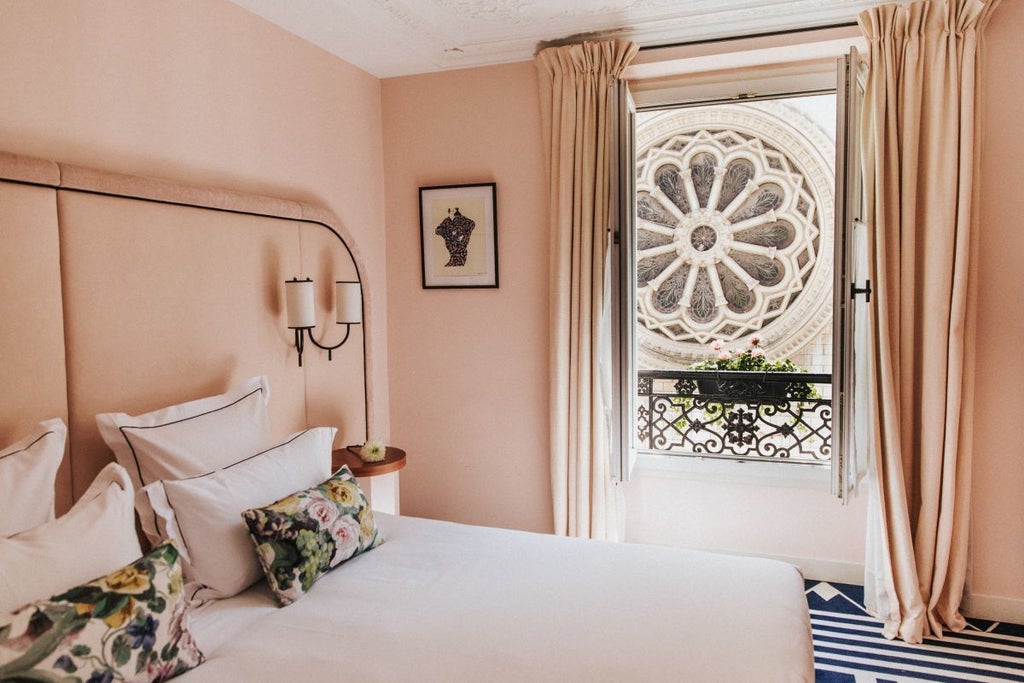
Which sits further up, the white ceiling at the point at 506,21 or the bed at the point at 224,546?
the white ceiling at the point at 506,21

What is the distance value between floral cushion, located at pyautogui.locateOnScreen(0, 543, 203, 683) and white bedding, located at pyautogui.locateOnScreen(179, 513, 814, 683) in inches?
4.9

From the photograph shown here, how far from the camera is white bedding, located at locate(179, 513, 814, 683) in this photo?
144 cm

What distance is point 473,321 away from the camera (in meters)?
3.30

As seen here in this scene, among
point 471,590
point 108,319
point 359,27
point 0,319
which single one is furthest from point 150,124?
point 471,590

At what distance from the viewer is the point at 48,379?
1683 millimetres

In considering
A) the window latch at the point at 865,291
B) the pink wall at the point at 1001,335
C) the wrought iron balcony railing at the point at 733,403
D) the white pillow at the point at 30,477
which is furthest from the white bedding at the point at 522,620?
the wrought iron balcony railing at the point at 733,403

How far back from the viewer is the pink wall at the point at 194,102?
175 centimetres

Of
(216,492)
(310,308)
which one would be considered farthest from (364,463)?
(216,492)

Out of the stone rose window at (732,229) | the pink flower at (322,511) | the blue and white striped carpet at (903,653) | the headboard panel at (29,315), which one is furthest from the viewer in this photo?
the stone rose window at (732,229)

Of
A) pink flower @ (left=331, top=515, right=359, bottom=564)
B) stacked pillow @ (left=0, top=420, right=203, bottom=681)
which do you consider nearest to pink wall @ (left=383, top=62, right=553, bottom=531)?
pink flower @ (left=331, top=515, right=359, bottom=564)

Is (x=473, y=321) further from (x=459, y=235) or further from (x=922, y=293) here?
(x=922, y=293)

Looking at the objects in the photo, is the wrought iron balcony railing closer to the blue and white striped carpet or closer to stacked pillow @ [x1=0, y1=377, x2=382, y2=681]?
the blue and white striped carpet

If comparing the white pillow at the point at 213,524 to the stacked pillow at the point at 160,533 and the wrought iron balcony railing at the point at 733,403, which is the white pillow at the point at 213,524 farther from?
the wrought iron balcony railing at the point at 733,403

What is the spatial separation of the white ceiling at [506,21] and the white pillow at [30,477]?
1672mm
